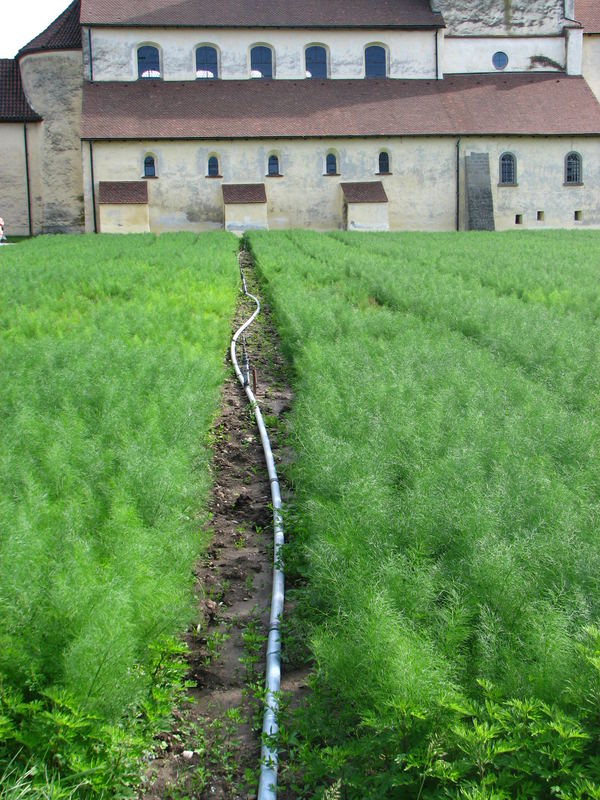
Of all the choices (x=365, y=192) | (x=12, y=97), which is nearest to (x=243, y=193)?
(x=365, y=192)

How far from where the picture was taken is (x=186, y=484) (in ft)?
20.8

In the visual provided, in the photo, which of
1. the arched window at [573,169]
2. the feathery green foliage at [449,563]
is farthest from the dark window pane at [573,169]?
the feathery green foliage at [449,563]

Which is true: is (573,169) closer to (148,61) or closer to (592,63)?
(592,63)

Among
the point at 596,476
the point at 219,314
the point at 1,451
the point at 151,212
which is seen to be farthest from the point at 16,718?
the point at 151,212

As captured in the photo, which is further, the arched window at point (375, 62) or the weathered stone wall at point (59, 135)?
the arched window at point (375, 62)

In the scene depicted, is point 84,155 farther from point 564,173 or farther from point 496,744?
point 496,744

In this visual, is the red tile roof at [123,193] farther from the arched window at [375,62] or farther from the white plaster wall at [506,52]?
the white plaster wall at [506,52]

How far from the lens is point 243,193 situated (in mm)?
40531

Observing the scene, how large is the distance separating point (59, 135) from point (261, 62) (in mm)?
10942

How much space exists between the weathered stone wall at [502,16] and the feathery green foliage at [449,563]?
40223 millimetres

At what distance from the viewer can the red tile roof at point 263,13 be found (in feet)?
141

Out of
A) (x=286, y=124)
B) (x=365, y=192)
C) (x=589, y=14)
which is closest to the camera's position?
(x=365, y=192)

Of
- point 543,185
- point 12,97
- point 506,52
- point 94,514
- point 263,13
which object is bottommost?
point 94,514

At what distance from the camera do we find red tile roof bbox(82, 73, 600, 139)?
40844mm
